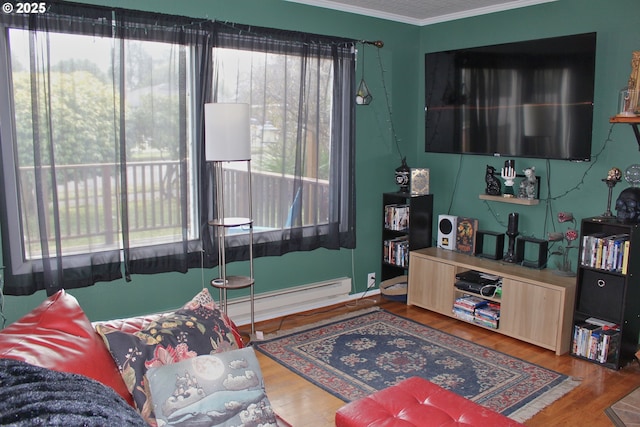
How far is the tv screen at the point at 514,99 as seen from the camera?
13.0 ft

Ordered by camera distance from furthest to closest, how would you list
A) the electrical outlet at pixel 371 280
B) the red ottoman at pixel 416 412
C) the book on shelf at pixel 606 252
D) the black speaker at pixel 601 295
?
the electrical outlet at pixel 371 280, the black speaker at pixel 601 295, the book on shelf at pixel 606 252, the red ottoman at pixel 416 412

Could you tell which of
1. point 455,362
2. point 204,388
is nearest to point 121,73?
point 204,388

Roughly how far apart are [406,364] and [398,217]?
163cm

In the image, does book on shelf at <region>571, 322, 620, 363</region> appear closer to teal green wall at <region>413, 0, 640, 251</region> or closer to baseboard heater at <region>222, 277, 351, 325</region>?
teal green wall at <region>413, 0, 640, 251</region>

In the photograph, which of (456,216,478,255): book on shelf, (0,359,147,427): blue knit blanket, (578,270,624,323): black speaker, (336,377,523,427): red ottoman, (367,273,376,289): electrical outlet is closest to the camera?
(0,359,147,427): blue knit blanket

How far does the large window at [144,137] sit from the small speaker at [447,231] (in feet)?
3.39

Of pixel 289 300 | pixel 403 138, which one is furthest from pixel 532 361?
pixel 403 138

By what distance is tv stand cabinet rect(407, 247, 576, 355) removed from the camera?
3.88 m

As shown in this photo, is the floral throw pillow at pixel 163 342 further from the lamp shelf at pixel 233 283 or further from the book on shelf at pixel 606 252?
the book on shelf at pixel 606 252

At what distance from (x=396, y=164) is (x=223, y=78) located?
1.97 meters

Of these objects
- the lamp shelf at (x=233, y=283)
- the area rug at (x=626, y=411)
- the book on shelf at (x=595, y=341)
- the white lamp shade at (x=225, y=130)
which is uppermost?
the white lamp shade at (x=225, y=130)

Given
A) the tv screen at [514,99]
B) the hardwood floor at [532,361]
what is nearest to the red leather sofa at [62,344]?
the hardwood floor at [532,361]

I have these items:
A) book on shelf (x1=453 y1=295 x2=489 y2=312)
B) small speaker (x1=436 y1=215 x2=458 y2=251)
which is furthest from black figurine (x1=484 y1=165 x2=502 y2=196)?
book on shelf (x1=453 y1=295 x2=489 y2=312)

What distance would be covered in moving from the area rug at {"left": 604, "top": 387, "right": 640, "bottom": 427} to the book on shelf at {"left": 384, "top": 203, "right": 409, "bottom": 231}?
2217 millimetres
